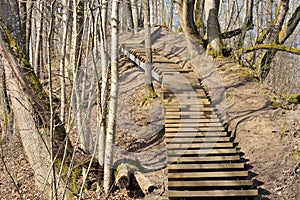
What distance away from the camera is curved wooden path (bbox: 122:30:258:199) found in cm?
546

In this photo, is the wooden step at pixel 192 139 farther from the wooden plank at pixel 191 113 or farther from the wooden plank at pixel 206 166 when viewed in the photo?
the wooden plank at pixel 191 113

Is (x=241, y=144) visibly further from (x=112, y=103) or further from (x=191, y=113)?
(x=112, y=103)

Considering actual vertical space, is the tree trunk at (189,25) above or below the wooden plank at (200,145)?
above

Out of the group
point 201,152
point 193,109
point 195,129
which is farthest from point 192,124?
point 201,152

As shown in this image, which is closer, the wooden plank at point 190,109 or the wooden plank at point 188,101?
the wooden plank at point 190,109

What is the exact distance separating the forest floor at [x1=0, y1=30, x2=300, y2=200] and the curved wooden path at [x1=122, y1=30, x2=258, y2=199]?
37 centimetres

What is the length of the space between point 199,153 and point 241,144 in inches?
45.8

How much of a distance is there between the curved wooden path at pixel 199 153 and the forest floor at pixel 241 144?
373mm

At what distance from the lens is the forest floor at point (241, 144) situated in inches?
231

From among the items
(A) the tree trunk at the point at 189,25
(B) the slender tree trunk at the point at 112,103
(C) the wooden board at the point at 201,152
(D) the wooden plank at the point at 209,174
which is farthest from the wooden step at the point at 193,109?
(A) the tree trunk at the point at 189,25

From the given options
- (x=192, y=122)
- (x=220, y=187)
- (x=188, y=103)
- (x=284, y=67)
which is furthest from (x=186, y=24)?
(x=284, y=67)

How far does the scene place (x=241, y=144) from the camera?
692cm

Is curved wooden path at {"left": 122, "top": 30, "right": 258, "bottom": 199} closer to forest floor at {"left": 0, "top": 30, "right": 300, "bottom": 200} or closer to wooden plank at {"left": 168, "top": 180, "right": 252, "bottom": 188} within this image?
wooden plank at {"left": 168, "top": 180, "right": 252, "bottom": 188}

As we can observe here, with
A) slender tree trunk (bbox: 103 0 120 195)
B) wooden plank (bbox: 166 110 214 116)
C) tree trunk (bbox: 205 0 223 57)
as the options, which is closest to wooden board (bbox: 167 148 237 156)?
slender tree trunk (bbox: 103 0 120 195)
